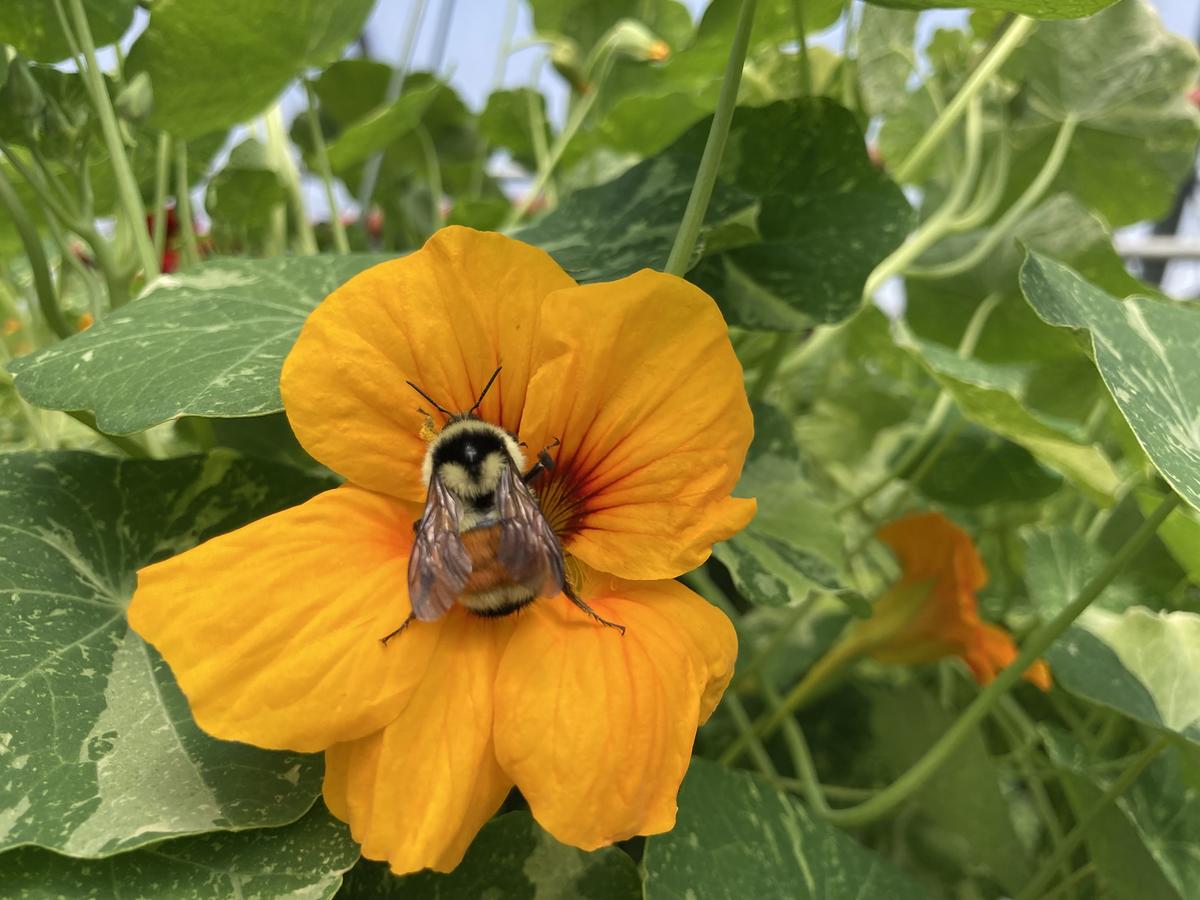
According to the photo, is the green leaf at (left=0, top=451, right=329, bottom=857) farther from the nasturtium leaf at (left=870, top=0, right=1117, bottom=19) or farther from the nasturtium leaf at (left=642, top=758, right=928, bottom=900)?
the nasturtium leaf at (left=870, top=0, right=1117, bottom=19)

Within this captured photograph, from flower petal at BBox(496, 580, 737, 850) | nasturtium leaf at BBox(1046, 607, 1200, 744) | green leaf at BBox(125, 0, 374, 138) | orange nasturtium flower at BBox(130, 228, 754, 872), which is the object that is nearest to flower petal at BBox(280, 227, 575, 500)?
orange nasturtium flower at BBox(130, 228, 754, 872)

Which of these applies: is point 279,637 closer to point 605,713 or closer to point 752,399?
point 605,713

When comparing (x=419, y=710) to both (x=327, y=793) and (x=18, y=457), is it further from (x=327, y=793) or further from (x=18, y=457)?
(x=18, y=457)

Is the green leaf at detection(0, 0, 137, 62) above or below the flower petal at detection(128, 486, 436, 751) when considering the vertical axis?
above

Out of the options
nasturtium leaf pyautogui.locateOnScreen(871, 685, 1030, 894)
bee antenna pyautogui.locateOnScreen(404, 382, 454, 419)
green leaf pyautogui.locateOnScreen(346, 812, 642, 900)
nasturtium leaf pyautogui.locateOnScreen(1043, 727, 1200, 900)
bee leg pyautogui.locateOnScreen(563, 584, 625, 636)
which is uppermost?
bee antenna pyautogui.locateOnScreen(404, 382, 454, 419)

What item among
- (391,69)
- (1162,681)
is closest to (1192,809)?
(1162,681)

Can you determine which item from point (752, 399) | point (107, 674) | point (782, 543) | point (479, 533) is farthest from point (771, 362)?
point (107, 674)
